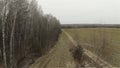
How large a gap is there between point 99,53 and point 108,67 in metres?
7.93

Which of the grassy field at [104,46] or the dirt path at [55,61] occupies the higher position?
the grassy field at [104,46]

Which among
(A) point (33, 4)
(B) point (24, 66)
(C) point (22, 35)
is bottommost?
(B) point (24, 66)

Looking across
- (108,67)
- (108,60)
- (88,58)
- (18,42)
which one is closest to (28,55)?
(18,42)

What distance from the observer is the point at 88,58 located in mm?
29203

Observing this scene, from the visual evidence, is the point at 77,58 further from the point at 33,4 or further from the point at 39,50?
the point at 33,4

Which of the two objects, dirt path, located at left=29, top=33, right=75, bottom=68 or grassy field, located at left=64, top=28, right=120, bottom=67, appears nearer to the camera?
dirt path, located at left=29, top=33, right=75, bottom=68

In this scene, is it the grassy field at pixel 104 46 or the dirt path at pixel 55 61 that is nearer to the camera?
the dirt path at pixel 55 61

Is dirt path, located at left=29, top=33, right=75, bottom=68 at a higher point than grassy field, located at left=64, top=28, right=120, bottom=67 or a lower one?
lower

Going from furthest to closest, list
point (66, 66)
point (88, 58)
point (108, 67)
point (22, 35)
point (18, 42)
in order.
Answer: point (22, 35)
point (18, 42)
point (88, 58)
point (66, 66)
point (108, 67)

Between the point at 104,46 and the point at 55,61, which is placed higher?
the point at 104,46

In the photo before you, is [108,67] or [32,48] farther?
[32,48]

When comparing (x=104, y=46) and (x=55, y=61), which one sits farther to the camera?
(x=55, y=61)

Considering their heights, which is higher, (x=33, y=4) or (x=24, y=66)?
(x=33, y=4)

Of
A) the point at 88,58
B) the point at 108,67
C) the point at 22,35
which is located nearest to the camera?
the point at 108,67
